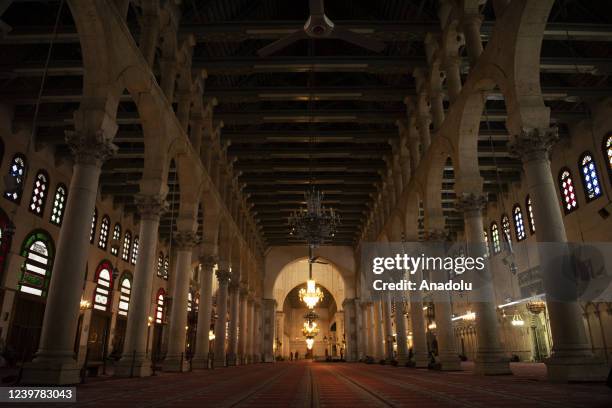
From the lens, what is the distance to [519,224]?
69.4 ft

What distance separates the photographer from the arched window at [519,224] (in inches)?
818

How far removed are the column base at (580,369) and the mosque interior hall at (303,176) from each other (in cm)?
3

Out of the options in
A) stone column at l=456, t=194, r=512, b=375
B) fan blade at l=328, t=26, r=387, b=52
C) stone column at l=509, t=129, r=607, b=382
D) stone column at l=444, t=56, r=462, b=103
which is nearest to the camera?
fan blade at l=328, t=26, r=387, b=52

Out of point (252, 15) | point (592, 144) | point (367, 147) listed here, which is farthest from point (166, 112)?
point (592, 144)

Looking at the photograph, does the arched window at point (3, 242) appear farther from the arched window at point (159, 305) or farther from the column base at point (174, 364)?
the arched window at point (159, 305)

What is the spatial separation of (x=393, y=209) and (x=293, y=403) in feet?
50.5

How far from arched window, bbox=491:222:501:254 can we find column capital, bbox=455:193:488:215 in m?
13.5

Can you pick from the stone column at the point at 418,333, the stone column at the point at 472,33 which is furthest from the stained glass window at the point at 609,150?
the stone column at the point at 472,33

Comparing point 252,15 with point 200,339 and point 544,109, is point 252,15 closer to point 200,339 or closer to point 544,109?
point 544,109

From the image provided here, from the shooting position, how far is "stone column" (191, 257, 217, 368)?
50.0 ft

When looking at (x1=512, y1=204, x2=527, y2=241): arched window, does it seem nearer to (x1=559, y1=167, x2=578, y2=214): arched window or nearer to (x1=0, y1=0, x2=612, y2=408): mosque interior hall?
(x1=0, y1=0, x2=612, y2=408): mosque interior hall

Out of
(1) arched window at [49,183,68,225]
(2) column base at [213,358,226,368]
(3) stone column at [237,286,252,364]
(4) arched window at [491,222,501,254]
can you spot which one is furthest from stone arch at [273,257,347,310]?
(1) arched window at [49,183,68,225]

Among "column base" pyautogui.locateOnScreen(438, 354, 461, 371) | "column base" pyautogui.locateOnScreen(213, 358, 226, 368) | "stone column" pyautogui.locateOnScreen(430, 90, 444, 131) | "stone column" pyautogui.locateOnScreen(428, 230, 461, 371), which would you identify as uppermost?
"stone column" pyautogui.locateOnScreen(430, 90, 444, 131)

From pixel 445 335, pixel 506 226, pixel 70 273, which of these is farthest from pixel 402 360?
pixel 70 273
